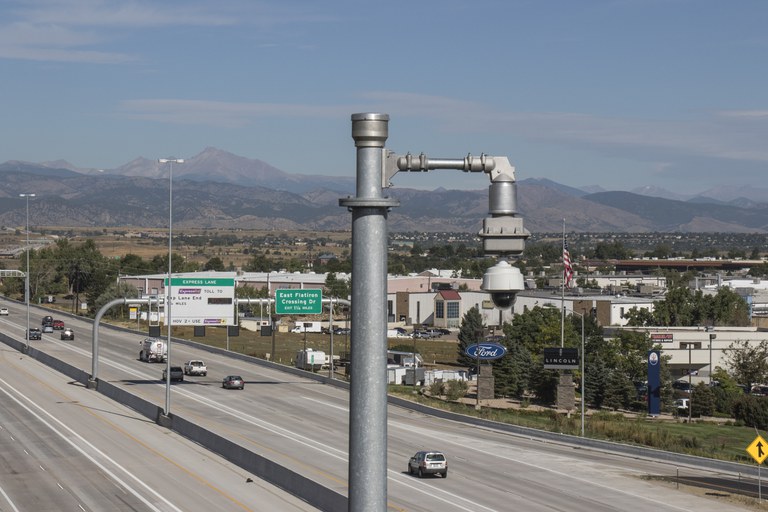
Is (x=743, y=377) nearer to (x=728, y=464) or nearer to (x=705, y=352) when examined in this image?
Result: (x=705, y=352)

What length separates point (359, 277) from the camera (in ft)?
27.2

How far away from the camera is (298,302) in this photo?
84.9 metres

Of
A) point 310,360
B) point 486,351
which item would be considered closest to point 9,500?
point 486,351

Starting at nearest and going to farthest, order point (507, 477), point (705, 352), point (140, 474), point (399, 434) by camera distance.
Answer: point (140, 474), point (507, 477), point (399, 434), point (705, 352)

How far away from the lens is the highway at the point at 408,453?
1650 inches

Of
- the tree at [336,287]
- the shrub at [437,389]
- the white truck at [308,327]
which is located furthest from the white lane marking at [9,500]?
the tree at [336,287]

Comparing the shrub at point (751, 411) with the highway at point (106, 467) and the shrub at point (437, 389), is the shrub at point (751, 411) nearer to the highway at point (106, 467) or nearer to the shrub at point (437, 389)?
the shrub at point (437, 389)

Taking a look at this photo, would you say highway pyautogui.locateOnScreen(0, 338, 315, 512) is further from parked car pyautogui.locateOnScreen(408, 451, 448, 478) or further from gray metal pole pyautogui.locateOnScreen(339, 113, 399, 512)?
gray metal pole pyautogui.locateOnScreen(339, 113, 399, 512)

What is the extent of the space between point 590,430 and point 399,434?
13.3 m

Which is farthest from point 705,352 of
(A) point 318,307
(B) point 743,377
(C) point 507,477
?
(C) point 507,477

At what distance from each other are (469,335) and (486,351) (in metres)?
39.5

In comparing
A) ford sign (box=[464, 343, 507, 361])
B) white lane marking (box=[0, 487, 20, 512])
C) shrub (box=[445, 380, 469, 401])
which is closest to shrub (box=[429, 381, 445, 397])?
shrub (box=[445, 380, 469, 401])

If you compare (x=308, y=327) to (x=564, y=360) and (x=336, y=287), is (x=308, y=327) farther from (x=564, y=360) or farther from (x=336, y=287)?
(x=564, y=360)

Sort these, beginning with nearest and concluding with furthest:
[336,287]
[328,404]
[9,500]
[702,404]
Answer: [9,500] → [328,404] → [702,404] → [336,287]
